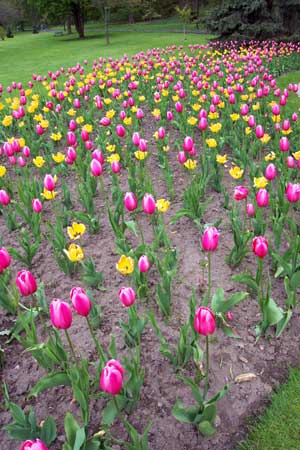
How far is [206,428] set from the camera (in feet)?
6.84

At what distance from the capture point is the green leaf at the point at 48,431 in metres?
2.04

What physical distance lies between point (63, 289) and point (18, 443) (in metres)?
1.28

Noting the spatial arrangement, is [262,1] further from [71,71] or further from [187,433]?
[187,433]

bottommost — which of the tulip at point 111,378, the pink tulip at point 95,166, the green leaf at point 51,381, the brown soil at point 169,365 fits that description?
the brown soil at point 169,365

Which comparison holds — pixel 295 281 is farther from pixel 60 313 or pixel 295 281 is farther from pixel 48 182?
pixel 48 182

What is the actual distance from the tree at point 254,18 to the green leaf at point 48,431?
1566 cm

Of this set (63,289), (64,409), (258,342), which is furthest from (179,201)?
(64,409)

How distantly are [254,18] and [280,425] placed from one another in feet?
55.5

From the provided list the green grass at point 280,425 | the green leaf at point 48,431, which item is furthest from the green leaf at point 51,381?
the green grass at point 280,425

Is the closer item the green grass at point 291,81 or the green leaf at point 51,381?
the green leaf at point 51,381

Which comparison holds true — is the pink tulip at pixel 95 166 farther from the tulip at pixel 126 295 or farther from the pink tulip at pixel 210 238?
the tulip at pixel 126 295

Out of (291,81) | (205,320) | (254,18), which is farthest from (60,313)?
(254,18)

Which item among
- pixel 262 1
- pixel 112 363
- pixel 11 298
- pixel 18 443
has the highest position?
pixel 262 1

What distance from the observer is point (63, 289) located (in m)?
3.32
